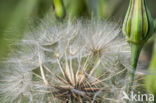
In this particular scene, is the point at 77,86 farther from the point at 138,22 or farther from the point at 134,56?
the point at 138,22

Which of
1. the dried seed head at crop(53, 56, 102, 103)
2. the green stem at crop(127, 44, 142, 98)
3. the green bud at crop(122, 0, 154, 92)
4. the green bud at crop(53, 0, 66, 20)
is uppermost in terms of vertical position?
the green bud at crop(53, 0, 66, 20)

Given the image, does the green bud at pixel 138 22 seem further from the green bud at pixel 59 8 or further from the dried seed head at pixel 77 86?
the green bud at pixel 59 8

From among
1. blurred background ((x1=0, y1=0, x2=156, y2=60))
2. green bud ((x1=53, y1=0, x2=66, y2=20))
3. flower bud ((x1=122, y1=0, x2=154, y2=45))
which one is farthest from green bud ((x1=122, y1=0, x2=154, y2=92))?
green bud ((x1=53, y1=0, x2=66, y2=20))

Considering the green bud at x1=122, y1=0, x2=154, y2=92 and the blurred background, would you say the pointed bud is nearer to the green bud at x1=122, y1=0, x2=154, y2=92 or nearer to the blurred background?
the green bud at x1=122, y1=0, x2=154, y2=92

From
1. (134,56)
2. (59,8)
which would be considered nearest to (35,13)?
(59,8)

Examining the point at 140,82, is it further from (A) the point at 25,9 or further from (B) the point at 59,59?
(A) the point at 25,9

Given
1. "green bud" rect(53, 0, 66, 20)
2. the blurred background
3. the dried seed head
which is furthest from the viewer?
the blurred background
